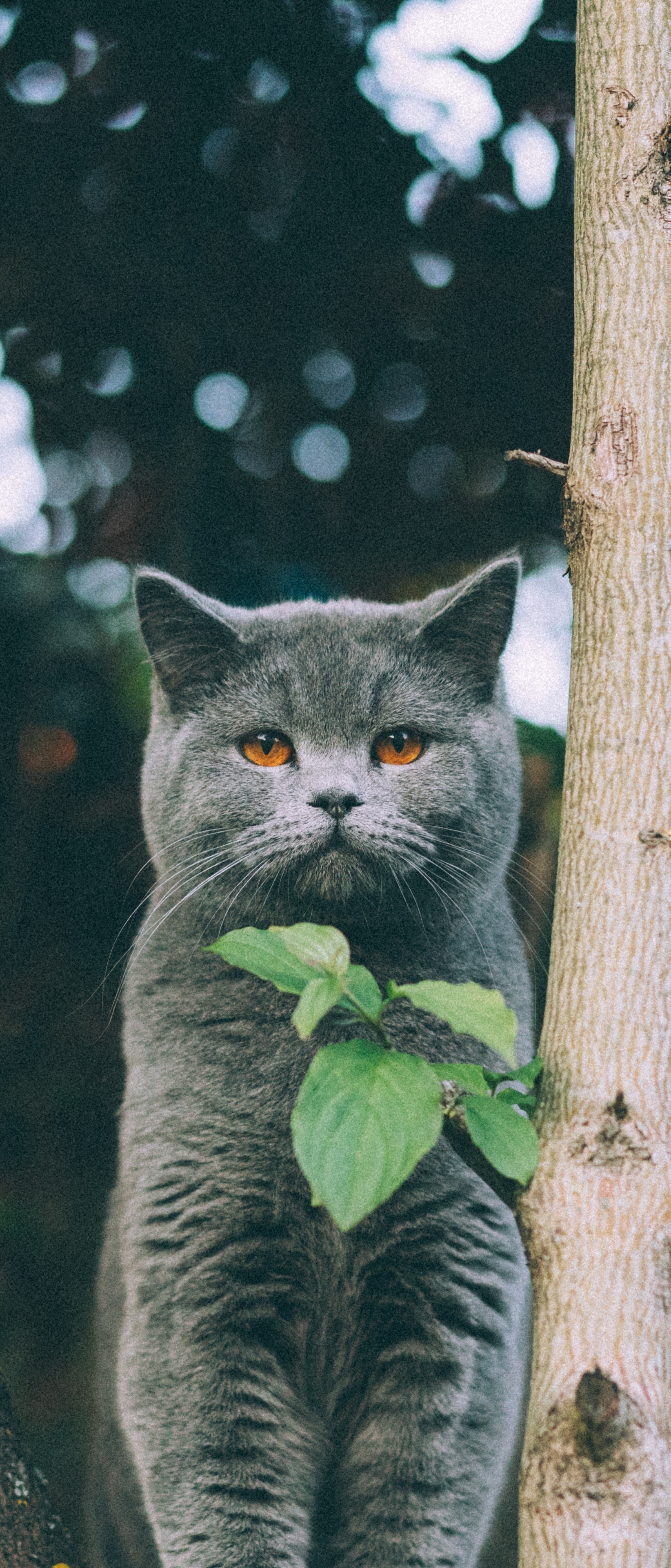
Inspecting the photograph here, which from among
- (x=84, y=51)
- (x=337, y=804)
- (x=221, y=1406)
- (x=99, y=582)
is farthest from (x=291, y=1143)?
(x=84, y=51)

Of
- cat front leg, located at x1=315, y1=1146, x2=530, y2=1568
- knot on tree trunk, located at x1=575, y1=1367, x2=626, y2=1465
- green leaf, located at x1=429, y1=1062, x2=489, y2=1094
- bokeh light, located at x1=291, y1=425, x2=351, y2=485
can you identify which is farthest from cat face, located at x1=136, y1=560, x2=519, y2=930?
knot on tree trunk, located at x1=575, y1=1367, x2=626, y2=1465

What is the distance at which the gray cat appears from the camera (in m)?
1.51

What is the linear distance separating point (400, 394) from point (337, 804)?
3.84ft

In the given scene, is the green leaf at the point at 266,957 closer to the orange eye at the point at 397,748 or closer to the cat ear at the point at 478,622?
the orange eye at the point at 397,748

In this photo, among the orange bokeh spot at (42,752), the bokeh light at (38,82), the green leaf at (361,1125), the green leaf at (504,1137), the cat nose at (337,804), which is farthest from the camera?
the orange bokeh spot at (42,752)

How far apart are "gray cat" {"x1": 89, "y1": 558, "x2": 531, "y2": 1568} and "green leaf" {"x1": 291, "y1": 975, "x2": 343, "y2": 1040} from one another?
605mm

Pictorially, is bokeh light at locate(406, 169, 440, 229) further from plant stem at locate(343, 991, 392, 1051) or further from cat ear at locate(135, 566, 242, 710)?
Answer: plant stem at locate(343, 991, 392, 1051)

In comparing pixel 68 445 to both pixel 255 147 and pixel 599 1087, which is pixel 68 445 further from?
pixel 599 1087

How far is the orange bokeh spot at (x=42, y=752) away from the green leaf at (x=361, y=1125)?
144cm

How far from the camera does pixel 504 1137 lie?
3.00 feet

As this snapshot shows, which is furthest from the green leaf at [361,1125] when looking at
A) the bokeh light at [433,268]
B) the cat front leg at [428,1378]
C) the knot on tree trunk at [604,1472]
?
the bokeh light at [433,268]

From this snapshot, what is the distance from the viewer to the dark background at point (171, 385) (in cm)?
213

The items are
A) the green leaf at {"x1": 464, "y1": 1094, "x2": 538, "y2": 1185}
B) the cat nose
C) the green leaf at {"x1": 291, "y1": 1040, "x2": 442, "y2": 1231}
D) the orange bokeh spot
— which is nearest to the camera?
the green leaf at {"x1": 291, "y1": 1040, "x2": 442, "y2": 1231}

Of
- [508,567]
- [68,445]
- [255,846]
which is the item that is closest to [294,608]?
[508,567]
